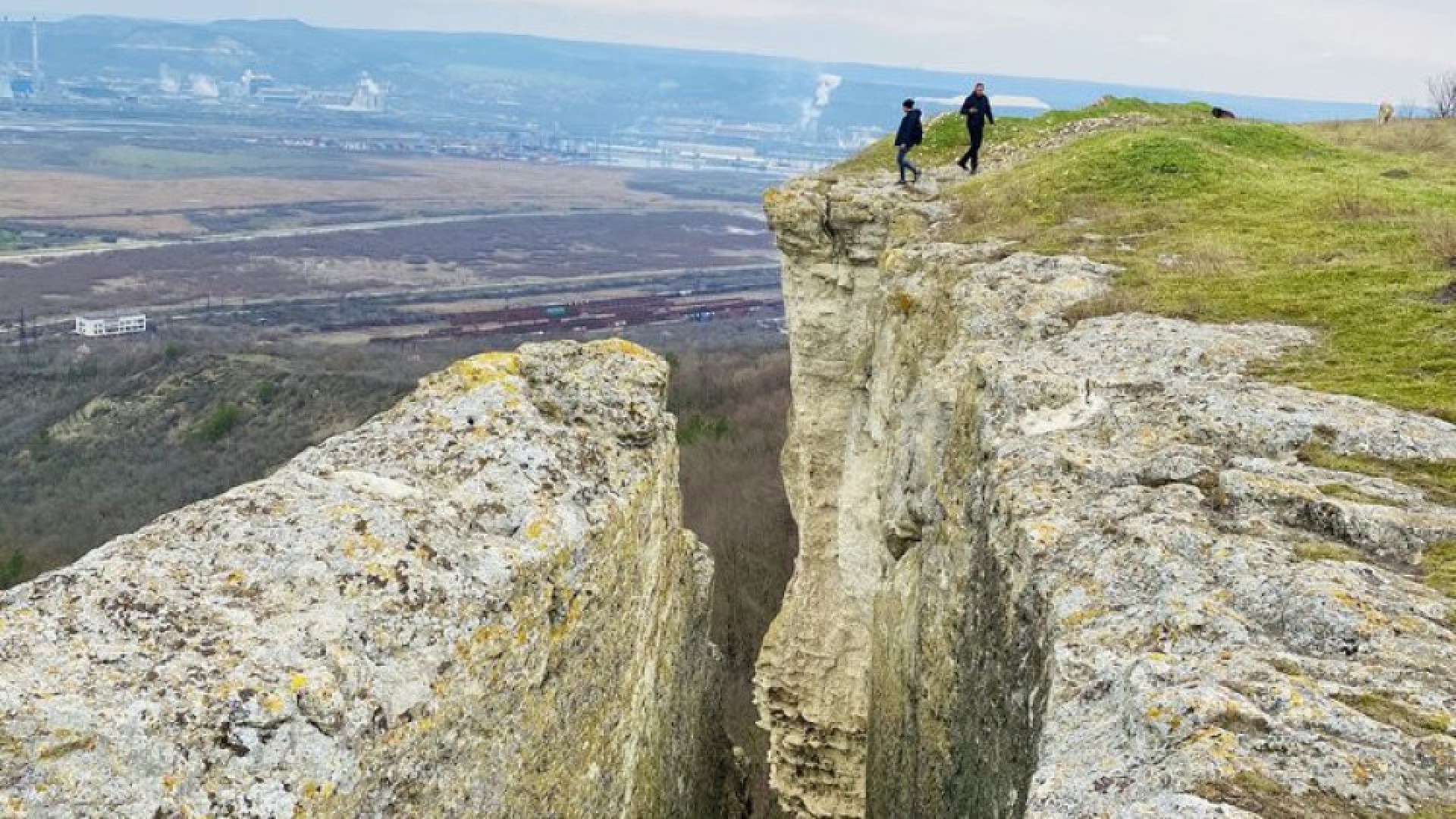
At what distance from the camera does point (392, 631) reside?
22.4 feet

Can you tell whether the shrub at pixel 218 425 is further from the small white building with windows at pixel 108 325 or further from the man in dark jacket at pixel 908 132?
the man in dark jacket at pixel 908 132

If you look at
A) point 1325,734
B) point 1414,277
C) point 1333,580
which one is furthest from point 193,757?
point 1414,277

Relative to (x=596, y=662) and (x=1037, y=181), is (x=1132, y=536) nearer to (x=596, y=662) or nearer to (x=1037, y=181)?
(x=596, y=662)

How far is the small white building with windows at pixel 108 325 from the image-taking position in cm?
9538

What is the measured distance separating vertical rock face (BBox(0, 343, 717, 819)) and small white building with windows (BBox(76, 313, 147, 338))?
321 ft

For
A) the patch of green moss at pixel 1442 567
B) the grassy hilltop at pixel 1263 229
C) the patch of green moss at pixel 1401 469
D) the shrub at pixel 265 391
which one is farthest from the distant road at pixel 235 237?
the patch of green moss at pixel 1442 567

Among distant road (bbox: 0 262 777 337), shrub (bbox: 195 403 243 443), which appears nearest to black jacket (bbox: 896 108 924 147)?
shrub (bbox: 195 403 243 443)

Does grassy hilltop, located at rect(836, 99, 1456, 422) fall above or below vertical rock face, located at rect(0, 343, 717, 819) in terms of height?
above

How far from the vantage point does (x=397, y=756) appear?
6.54 m

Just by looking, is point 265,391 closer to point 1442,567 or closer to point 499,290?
point 499,290

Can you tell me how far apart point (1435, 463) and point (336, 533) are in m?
7.38

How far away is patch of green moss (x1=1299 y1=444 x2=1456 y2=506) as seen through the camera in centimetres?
769

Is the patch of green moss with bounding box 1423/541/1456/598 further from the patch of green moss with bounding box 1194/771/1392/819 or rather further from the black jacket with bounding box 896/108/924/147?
the black jacket with bounding box 896/108/924/147

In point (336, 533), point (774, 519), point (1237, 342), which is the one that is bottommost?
point (774, 519)
